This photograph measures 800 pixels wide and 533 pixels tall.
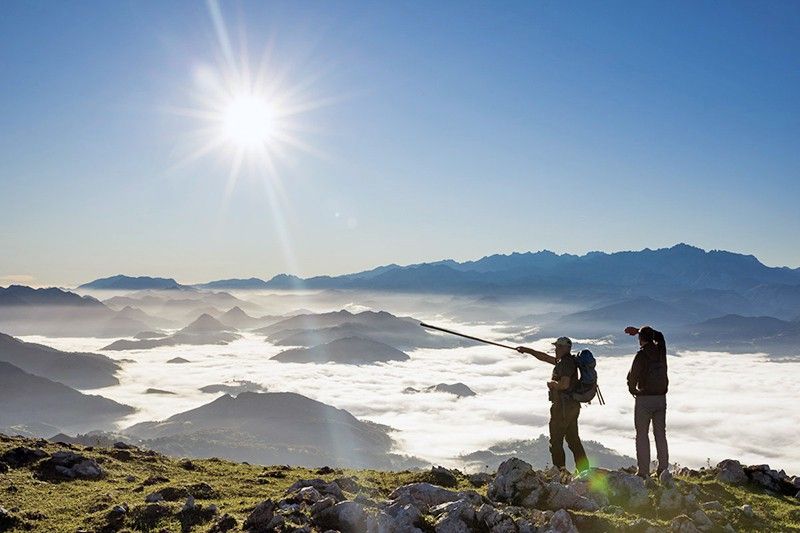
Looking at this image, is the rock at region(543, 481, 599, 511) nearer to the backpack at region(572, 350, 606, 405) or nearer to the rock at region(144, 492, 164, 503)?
the backpack at region(572, 350, 606, 405)

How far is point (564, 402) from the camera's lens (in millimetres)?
14688

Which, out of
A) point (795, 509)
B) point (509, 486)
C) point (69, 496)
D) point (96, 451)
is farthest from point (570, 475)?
point (96, 451)

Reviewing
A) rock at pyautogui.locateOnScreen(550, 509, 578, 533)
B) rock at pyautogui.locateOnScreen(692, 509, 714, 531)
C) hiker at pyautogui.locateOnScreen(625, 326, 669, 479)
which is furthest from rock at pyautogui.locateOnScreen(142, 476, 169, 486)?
rock at pyautogui.locateOnScreen(692, 509, 714, 531)

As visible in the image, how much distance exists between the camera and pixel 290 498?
12.9 m

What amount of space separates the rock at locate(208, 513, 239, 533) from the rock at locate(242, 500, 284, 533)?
14.8 inches

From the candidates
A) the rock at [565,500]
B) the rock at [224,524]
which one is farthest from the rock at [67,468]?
the rock at [565,500]

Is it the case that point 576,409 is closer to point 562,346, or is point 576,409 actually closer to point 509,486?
point 562,346

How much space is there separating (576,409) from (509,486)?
→ 3.08 metres

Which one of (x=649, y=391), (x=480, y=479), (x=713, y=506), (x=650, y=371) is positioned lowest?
(x=480, y=479)

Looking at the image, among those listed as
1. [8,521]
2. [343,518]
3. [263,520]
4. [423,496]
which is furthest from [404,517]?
[8,521]

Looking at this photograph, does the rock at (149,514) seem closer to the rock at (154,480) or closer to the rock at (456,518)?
the rock at (154,480)

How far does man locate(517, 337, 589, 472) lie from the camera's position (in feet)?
47.9

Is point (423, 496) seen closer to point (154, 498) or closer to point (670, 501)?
point (670, 501)

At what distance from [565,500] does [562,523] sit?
1.52 m
